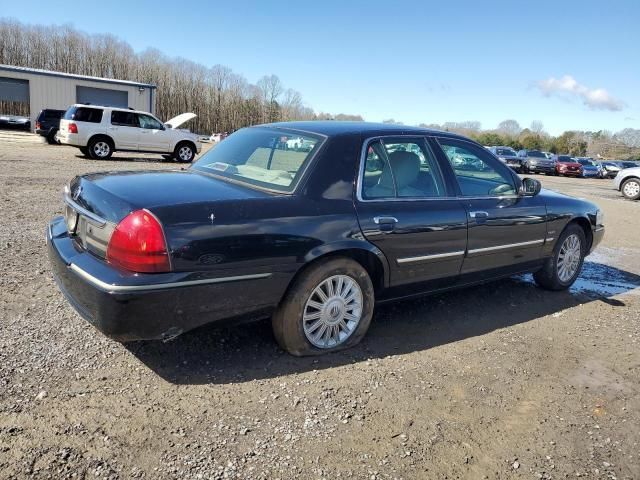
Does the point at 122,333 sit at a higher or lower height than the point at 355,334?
higher

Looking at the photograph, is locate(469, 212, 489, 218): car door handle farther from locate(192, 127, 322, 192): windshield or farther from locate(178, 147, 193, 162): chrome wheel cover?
locate(178, 147, 193, 162): chrome wheel cover

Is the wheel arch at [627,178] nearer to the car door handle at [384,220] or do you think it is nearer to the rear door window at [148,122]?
the rear door window at [148,122]

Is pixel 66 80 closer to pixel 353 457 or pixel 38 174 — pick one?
pixel 38 174

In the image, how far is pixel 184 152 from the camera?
762 inches

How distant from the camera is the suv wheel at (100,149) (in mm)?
17188

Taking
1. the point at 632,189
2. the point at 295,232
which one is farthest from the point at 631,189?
the point at 295,232

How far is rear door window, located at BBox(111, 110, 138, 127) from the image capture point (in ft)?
57.2

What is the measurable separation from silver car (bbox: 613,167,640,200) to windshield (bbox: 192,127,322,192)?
61.6ft

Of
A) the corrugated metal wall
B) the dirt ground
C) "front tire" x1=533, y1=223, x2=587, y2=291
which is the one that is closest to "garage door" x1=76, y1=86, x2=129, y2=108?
the corrugated metal wall

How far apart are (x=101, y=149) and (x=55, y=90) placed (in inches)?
914

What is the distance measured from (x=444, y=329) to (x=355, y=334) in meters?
0.94

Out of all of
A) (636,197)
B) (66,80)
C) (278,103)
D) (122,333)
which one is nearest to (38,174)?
(122,333)

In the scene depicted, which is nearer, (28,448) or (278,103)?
(28,448)

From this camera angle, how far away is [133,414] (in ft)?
9.13
